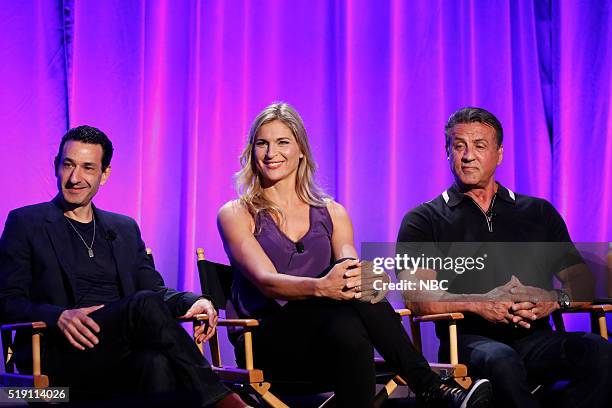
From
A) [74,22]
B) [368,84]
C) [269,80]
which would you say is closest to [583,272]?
[368,84]

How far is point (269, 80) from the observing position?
4426mm

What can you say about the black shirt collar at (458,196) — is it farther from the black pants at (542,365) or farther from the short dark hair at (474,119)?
the black pants at (542,365)

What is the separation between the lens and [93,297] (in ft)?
10.8

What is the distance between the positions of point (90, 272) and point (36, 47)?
1.37 m

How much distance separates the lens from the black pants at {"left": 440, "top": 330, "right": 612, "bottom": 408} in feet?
9.98

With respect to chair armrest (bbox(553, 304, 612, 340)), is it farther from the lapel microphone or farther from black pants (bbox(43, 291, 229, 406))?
the lapel microphone

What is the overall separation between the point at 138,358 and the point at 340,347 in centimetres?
70

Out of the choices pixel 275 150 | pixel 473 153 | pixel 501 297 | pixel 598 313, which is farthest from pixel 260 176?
pixel 598 313

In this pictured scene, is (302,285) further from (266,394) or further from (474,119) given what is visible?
(474,119)

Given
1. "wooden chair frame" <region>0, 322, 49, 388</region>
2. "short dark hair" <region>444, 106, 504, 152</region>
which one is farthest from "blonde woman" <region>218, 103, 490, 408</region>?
"wooden chair frame" <region>0, 322, 49, 388</region>

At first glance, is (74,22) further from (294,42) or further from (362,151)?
(362,151)

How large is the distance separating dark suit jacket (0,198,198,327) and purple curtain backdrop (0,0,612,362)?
811 mm

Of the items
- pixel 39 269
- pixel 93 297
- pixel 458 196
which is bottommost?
pixel 93 297

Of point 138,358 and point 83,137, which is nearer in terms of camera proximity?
point 138,358
